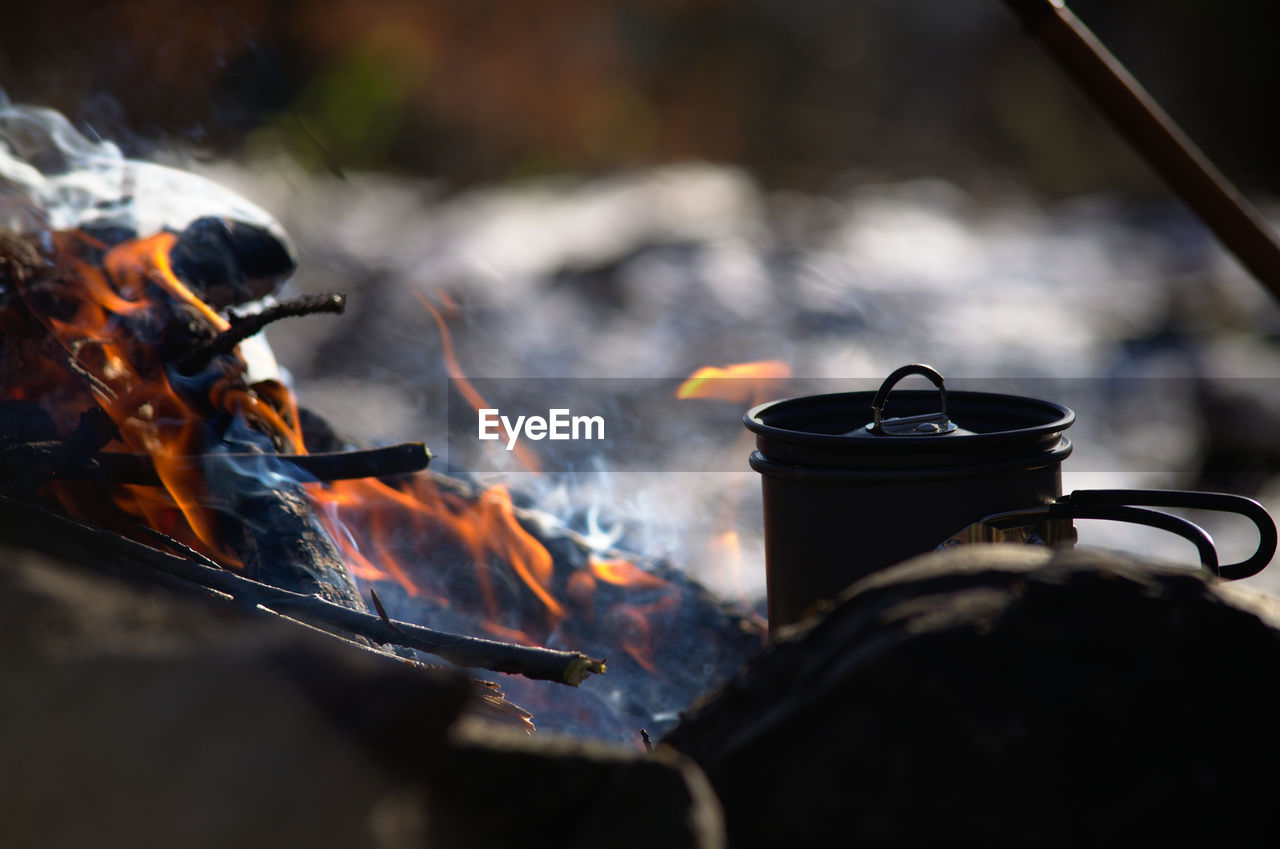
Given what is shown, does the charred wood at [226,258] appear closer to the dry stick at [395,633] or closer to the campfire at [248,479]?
the campfire at [248,479]

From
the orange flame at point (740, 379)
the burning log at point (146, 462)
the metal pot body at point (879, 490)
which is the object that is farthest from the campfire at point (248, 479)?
the orange flame at point (740, 379)

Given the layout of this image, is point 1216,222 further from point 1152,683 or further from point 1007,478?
point 1152,683

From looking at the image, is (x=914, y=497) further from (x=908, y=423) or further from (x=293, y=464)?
(x=293, y=464)

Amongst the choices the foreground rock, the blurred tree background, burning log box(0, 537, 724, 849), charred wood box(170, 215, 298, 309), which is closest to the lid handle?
the foreground rock

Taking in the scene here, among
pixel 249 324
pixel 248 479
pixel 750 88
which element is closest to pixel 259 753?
pixel 248 479

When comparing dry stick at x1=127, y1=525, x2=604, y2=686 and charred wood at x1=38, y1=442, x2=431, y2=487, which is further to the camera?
charred wood at x1=38, y1=442, x2=431, y2=487

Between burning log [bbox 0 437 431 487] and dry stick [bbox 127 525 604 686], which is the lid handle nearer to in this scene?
dry stick [bbox 127 525 604 686]

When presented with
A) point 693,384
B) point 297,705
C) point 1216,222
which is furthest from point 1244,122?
point 297,705
